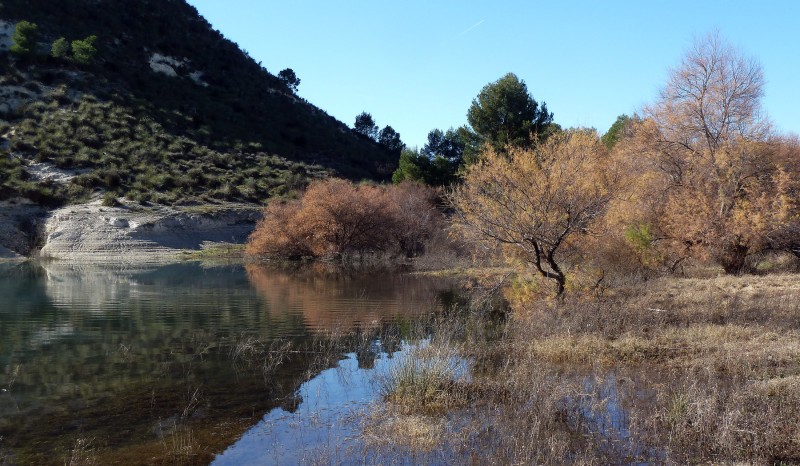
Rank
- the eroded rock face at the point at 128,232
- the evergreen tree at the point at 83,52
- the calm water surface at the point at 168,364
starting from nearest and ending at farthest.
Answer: the calm water surface at the point at 168,364 → the eroded rock face at the point at 128,232 → the evergreen tree at the point at 83,52

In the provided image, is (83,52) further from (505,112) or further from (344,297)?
(344,297)

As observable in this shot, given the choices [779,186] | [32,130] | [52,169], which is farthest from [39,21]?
[779,186]

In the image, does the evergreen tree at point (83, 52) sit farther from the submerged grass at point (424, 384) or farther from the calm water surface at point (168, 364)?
the submerged grass at point (424, 384)

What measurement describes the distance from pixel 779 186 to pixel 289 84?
3538 inches

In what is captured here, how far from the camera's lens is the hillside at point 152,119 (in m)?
54.9

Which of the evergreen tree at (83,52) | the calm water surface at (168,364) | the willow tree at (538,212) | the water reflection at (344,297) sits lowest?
the calm water surface at (168,364)

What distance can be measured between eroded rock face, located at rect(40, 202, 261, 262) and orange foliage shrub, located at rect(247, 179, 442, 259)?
575cm

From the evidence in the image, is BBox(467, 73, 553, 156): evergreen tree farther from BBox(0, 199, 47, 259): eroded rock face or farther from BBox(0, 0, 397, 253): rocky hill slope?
BBox(0, 199, 47, 259): eroded rock face

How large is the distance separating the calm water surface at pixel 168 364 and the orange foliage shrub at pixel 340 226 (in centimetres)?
1967

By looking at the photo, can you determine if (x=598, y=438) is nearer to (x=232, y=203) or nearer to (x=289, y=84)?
(x=232, y=203)

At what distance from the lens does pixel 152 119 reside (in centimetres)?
6694

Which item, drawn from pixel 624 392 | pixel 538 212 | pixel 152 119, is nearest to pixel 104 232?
pixel 152 119

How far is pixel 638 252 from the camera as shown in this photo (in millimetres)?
24781

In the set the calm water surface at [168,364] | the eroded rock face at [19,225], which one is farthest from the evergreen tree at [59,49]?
the calm water surface at [168,364]
